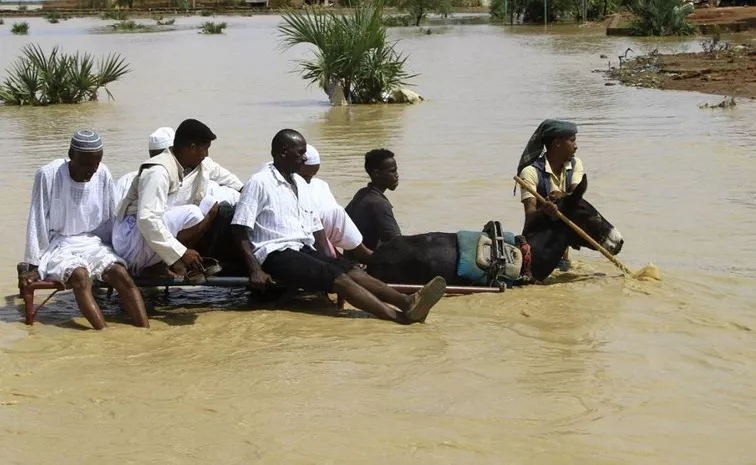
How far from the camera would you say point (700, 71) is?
22578mm

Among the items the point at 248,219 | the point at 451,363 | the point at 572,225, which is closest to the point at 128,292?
the point at 248,219

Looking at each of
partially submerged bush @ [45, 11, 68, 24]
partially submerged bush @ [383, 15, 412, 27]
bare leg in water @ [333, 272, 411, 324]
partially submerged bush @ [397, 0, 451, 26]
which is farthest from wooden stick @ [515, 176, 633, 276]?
partially submerged bush @ [45, 11, 68, 24]

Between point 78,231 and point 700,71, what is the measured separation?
18.7 metres

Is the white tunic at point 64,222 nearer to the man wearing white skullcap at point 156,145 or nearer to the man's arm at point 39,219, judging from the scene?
the man's arm at point 39,219

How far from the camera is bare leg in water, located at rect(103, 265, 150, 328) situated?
19.9 feet

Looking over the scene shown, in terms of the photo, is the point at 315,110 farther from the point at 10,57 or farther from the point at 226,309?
the point at 10,57

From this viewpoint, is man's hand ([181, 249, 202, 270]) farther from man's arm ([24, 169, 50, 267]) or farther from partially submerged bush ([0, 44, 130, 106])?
partially submerged bush ([0, 44, 130, 106])

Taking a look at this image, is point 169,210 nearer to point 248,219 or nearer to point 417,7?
point 248,219

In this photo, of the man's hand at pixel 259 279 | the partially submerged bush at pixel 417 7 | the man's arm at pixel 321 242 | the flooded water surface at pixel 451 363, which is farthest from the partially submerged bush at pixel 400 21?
the man's hand at pixel 259 279

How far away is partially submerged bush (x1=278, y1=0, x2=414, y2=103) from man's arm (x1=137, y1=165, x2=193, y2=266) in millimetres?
13405

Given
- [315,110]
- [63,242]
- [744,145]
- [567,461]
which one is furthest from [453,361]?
[315,110]

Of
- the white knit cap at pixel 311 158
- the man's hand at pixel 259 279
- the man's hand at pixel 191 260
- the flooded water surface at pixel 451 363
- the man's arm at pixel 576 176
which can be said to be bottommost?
the flooded water surface at pixel 451 363

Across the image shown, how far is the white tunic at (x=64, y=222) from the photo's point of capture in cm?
607

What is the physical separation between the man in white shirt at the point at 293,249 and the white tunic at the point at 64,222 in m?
0.78
